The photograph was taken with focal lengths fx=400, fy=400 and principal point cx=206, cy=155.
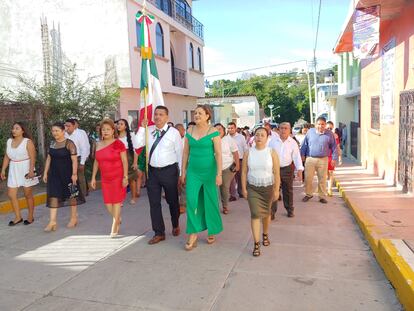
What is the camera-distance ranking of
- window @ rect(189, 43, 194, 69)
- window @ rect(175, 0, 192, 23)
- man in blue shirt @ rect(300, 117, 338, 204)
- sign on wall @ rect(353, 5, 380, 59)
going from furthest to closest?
window @ rect(189, 43, 194, 69), window @ rect(175, 0, 192, 23), sign on wall @ rect(353, 5, 380, 59), man in blue shirt @ rect(300, 117, 338, 204)

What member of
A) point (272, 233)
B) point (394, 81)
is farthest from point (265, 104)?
point (272, 233)

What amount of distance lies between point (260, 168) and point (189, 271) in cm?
152

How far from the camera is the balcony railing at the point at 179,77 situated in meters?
19.2

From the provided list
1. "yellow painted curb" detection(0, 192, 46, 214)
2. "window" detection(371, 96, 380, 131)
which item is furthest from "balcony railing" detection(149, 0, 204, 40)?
"yellow painted curb" detection(0, 192, 46, 214)

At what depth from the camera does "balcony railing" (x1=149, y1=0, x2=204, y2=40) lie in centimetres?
1769

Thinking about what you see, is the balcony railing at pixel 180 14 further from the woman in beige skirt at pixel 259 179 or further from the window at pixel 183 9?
the woman in beige skirt at pixel 259 179

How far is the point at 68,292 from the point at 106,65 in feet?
38.0

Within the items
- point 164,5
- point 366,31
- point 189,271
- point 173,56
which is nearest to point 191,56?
point 173,56

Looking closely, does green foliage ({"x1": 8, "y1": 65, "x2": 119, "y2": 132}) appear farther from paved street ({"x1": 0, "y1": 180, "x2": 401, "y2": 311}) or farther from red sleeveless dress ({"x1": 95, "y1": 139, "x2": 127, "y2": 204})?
red sleeveless dress ({"x1": 95, "y1": 139, "x2": 127, "y2": 204})

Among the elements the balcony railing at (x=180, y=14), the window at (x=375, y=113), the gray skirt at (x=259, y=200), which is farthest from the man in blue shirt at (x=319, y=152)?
the balcony railing at (x=180, y=14)

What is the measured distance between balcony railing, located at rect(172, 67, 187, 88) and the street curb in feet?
48.1

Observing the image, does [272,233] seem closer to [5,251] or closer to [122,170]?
[122,170]

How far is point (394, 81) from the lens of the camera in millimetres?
9156

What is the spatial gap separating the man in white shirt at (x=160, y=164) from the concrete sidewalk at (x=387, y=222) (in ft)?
8.85
